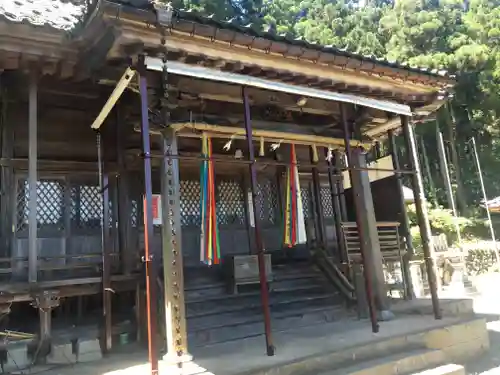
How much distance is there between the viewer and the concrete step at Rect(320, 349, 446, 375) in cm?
509

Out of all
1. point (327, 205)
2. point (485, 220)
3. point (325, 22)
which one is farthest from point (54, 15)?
point (325, 22)

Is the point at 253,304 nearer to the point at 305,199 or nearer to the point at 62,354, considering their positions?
the point at 62,354

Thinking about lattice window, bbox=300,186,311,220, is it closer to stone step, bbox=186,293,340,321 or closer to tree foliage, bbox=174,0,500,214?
stone step, bbox=186,293,340,321

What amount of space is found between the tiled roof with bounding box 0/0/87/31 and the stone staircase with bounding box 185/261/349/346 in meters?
4.51

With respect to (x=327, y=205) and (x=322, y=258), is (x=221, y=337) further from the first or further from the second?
(x=327, y=205)

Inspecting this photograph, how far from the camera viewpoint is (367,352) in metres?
5.54

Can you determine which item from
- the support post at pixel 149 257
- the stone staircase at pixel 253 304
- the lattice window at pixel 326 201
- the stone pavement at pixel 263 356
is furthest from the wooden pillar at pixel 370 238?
the support post at pixel 149 257

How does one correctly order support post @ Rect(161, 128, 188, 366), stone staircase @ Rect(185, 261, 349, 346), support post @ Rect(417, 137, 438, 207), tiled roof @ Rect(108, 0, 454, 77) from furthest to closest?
support post @ Rect(417, 137, 438, 207) < stone staircase @ Rect(185, 261, 349, 346) < support post @ Rect(161, 128, 188, 366) < tiled roof @ Rect(108, 0, 454, 77)

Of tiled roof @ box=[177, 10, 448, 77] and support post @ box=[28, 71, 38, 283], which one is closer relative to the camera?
tiled roof @ box=[177, 10, 448, 77]

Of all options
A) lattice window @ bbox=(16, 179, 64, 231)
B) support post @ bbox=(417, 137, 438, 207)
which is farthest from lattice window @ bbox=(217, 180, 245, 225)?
support post @ bbox=(417, 137, 438, 207)

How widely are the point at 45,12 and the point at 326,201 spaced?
773 cm

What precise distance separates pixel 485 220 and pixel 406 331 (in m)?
26.3

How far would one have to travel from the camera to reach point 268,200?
10.0 metres

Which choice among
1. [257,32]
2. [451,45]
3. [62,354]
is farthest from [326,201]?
[451,45]
